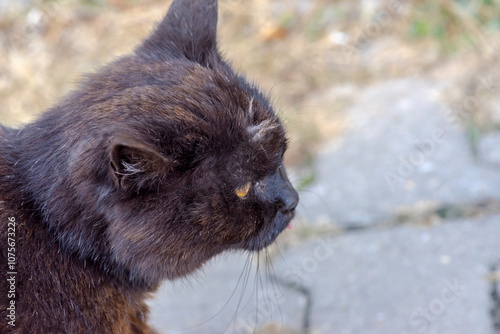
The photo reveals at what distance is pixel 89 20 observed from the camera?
4.00m

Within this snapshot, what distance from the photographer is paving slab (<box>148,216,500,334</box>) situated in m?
2.02

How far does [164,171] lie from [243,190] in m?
0.25

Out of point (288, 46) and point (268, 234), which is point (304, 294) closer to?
point (268, 234)

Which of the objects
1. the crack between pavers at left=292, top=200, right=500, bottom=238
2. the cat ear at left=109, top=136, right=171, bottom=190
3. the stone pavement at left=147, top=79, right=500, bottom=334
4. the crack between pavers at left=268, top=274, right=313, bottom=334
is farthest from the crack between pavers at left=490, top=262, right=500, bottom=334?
the cat ear at left=109, top=136, right=171, bottom=190

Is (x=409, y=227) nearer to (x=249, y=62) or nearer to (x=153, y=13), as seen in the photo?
(x=249, y=62)

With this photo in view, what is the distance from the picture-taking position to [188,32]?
173 cm

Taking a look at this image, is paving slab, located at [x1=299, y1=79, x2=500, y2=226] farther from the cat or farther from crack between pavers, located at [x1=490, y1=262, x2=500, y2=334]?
the cat

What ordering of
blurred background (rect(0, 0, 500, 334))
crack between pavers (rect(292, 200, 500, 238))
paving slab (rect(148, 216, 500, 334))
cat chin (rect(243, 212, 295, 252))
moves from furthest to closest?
crack between pavers (rect(292, 200, 500, 238)) → blurred background (rect(0, 0, 500, 334)) → paving slab (rect(148, 216, 500, 334)) → cat chin (rect(243, 212, 295, 252))

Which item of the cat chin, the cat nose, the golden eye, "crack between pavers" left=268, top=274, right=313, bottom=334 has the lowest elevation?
"crack between pavers" left=268, top=274, right=313, bottom=334

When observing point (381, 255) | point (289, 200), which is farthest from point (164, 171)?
point (381, 255)

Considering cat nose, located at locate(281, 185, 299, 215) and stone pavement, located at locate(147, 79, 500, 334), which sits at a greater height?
cat nose, located at locate(281, 185, 299, 215)

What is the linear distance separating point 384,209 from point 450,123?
2.16ft

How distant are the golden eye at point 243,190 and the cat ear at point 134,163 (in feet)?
0.75

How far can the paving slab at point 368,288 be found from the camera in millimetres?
2016
